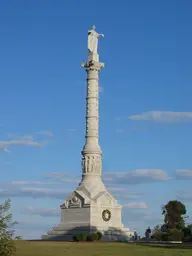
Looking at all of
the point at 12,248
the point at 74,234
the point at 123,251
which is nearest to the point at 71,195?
the point at 74,234

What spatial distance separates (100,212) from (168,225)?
15.9 metres

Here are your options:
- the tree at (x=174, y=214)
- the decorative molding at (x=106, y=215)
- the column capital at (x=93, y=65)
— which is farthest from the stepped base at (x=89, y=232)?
the column capital at (x=93, y=65)

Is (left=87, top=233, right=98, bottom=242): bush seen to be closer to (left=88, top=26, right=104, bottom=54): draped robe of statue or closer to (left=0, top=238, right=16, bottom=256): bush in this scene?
(left=88, top=26, right=104, bottom=54): draped robe of statue

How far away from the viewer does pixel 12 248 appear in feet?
110

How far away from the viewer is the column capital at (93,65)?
73.9 metres

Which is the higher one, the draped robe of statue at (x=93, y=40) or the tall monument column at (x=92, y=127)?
the draped robe of statue at (x=93, y=40)

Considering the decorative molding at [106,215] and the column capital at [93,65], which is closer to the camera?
the decorative molding at [106,215]

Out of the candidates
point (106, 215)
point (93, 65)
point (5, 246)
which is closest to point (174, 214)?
point (106, 215)

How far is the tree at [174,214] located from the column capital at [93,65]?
22643 mm

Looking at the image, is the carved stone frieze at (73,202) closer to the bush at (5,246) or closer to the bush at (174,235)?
the bush at (174,235)

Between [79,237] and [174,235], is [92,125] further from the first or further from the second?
[174,235]

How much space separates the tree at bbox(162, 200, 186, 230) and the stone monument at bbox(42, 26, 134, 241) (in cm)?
1044

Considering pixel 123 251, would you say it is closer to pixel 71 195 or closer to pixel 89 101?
pixel 71 195

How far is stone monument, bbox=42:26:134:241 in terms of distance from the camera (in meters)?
68.5
